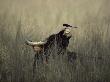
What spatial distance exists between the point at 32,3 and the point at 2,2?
313 millimetres

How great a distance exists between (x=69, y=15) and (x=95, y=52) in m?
0.55

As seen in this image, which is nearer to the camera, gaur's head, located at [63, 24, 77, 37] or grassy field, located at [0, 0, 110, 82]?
grassy field, located at [0, 0, 110, 82]

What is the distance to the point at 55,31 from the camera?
4180 mm

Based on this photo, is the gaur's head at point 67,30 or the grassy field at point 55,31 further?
the gaur's head at point 67,30

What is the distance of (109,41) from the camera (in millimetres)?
4188

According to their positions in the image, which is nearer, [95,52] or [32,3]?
[95,52]

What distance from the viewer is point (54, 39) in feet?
13.2

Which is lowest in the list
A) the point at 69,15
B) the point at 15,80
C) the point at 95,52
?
the point at 15,80

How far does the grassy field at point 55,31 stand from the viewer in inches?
156

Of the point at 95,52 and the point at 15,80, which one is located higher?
the point at 95,52

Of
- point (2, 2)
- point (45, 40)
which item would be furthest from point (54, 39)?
point (2, 2)

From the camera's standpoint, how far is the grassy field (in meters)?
3.96

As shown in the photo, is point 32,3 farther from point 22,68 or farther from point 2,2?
point 22,68

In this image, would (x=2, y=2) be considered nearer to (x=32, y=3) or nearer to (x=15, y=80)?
(x=32, y=3)
